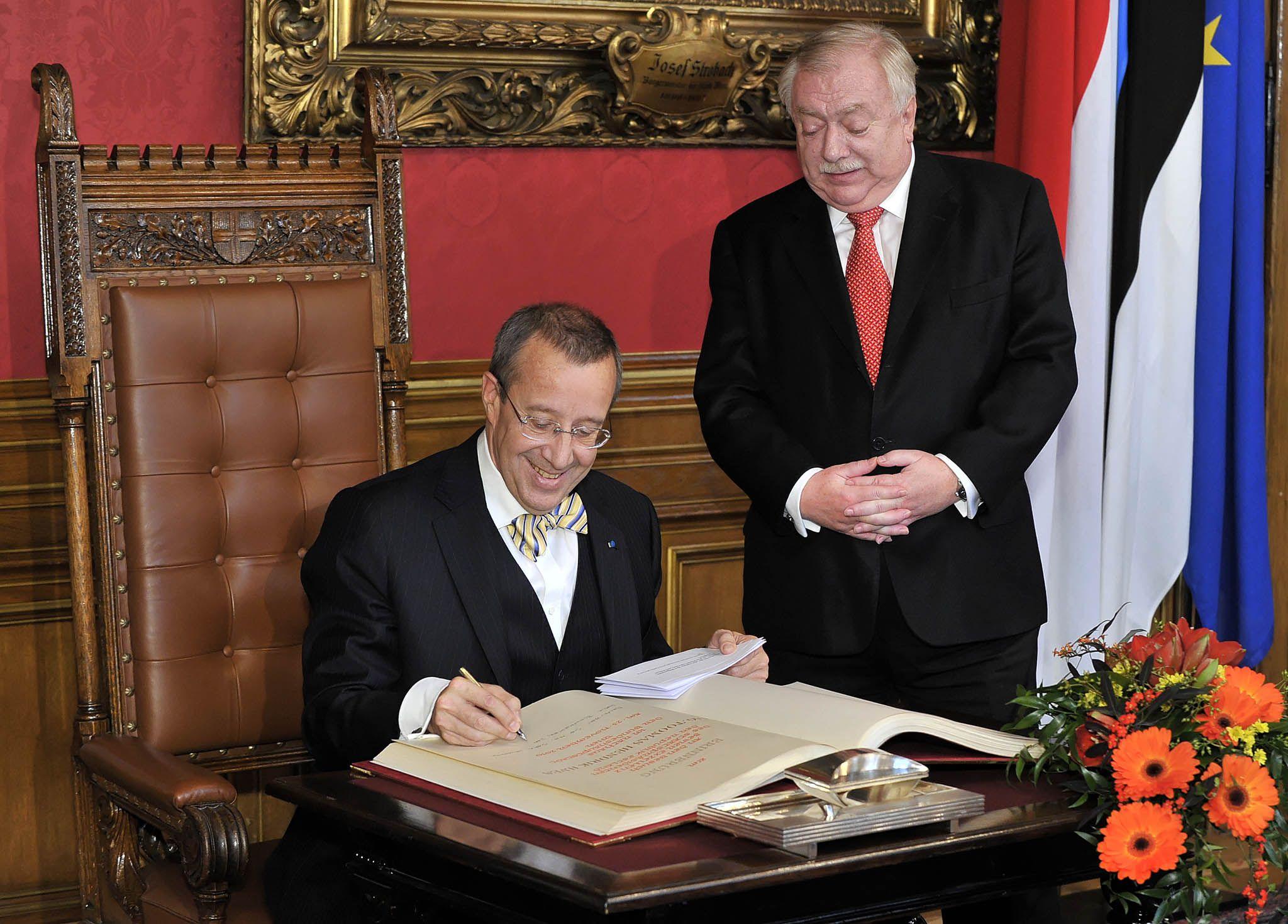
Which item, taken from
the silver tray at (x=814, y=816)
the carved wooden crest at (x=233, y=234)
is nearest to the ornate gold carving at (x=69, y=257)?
the carved wooden crest at (x=233, y=234)

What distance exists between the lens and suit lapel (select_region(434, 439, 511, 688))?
2146mm

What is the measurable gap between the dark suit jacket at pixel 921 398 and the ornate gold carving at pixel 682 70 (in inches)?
35.3

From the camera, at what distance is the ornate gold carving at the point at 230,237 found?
2.62 metres

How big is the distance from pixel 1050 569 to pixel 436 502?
191cm

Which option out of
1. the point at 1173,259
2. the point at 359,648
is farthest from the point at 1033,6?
the point at 359,648

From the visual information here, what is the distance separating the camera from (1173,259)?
12.1 feet

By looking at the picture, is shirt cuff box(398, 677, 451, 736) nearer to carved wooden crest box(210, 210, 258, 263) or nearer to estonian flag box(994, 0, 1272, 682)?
carved wooden crest box(210, 210, 258, 263)

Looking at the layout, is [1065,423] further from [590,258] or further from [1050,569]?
[590,258]

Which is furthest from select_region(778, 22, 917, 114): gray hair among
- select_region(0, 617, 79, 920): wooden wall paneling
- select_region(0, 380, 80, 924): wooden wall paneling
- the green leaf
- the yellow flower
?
select_region(0, 617, 79, 920): wooden wall paneling

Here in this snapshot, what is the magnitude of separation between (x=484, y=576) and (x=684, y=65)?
69.9 inches

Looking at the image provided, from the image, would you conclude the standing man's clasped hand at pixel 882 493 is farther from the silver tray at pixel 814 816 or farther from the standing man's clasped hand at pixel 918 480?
the silver tray at pixel 814 816

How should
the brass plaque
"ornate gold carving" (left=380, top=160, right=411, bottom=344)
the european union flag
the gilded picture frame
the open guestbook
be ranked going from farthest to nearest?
the european union flag → the brass plaque → the gilded picture frame → "ornate gold carving" (left=380, top=160, right=411, bottom=344) → the open guestbook

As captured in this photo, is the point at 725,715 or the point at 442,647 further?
the point at 442,647

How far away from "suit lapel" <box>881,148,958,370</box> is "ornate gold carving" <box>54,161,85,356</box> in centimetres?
136
